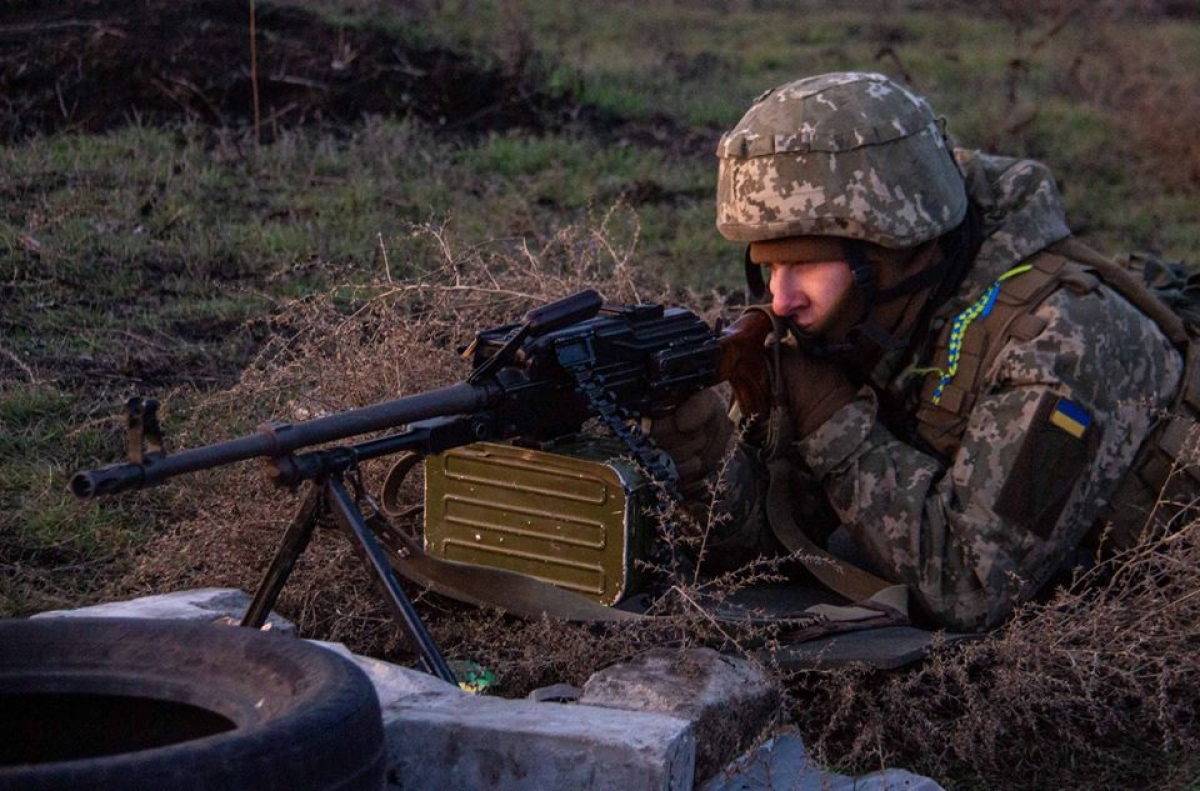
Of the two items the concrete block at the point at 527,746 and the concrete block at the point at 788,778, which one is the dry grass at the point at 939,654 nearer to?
the concrete block at the point at 788,778

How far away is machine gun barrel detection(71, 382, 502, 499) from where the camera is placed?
2895mm

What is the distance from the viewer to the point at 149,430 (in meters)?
2.97

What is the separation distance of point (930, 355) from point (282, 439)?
190 centimetres

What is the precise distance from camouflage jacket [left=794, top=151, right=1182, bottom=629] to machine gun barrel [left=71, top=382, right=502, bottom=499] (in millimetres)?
1076

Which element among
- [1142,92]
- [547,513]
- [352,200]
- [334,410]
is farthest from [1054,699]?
[1142,92]

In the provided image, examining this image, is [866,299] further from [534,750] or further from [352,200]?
[352,200]

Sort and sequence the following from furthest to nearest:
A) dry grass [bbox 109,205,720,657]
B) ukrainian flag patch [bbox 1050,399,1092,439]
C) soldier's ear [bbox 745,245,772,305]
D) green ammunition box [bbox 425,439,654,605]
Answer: soldier's ear [bbox 745,245,772,305]
dry grass [bbox 109,205,720,657]
ukrainian flag patch [bbox 1050,399,1092,439]
green ammunition box [bbox 425,439,654,605]

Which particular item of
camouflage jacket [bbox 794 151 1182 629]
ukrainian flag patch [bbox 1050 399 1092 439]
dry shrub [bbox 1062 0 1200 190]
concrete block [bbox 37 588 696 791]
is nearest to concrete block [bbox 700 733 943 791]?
concrete block [bbox 37 588 696 791]

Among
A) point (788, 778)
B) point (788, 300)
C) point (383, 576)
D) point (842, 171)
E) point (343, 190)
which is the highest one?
point (842, 171)

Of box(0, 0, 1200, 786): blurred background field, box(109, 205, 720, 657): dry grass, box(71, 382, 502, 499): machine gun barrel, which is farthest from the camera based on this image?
box(0, 0, 1200, 786): blurred background field

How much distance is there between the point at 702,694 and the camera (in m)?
3.53

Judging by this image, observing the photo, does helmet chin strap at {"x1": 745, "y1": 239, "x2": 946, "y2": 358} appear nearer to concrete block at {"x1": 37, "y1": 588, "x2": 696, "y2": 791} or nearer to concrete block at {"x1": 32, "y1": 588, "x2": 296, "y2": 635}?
concrete block at {"x1": 37, "y1": 588, "x2": 696, "y2": 791}

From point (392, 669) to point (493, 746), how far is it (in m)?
0.40

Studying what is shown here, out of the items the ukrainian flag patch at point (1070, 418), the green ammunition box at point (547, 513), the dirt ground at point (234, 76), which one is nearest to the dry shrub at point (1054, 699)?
the ukrainian flag patch at point (1070, 418)
